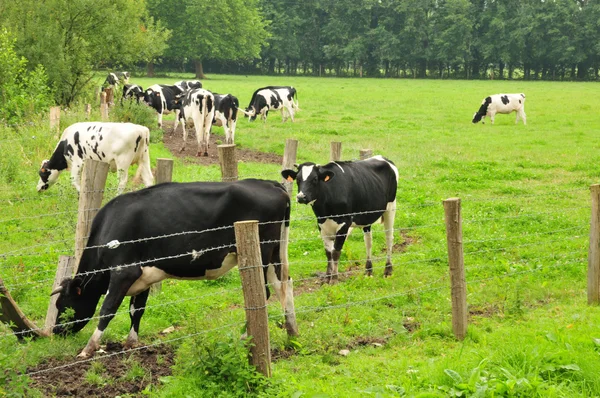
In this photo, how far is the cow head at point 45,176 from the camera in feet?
45.7

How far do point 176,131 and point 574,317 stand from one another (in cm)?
2197

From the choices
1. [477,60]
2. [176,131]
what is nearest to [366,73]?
[477,60]

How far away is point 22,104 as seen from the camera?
19.4 meters

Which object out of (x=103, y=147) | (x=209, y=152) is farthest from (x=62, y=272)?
(x=209, y=152)

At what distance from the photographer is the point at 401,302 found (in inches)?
365

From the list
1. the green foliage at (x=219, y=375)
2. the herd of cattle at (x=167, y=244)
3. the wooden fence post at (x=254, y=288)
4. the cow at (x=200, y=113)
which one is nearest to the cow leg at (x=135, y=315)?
the herd of cattle at (x=167, y=244)

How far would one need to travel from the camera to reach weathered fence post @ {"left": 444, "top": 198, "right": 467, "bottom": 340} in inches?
296

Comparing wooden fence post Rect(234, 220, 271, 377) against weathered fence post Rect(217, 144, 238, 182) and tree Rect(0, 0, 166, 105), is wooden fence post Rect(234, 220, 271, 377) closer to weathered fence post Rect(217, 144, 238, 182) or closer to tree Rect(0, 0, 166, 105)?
weathered fence post Rect(217, 144, 238, 182)

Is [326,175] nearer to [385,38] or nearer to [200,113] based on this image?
[200,113]

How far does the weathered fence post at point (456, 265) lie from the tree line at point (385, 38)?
5731cm

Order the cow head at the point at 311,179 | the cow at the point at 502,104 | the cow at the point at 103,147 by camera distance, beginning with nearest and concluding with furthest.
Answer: the cow head at the point at 311,179, the cow at the point at 103,147, the cow at the point at 502,104

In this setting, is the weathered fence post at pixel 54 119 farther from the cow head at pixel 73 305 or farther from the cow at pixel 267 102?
the cow at pixel 267 102

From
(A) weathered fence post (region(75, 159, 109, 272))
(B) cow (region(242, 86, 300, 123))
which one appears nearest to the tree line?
(B) cow (region(242, 86, 300, 123))

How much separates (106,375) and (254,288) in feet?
5.61
